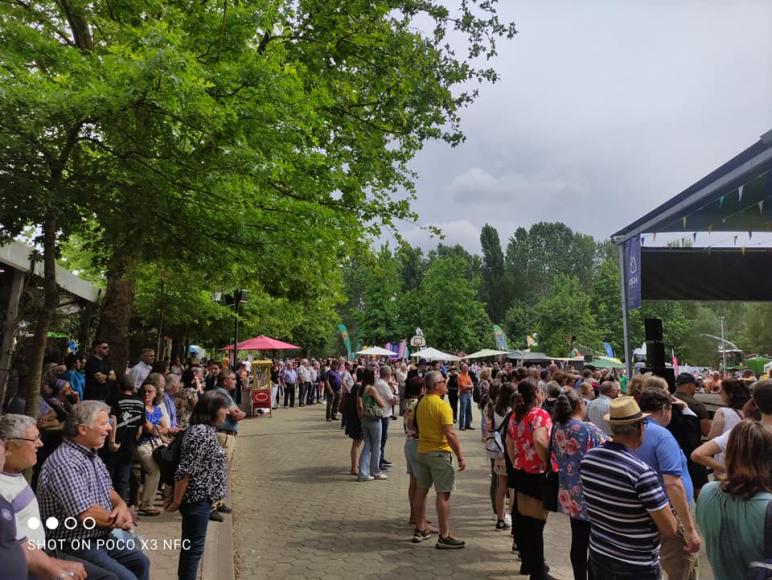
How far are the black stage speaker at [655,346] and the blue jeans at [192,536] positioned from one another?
9006mm

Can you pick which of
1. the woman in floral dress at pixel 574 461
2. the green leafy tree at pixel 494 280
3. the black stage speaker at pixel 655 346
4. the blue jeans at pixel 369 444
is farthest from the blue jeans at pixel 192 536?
the green leafy tree at pixel 494 280

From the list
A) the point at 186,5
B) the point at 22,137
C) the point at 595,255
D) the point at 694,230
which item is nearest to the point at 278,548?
the point at 22,137

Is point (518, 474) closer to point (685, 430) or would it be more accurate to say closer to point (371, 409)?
point (685, 430)

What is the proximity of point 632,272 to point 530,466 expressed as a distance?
32.2 feet

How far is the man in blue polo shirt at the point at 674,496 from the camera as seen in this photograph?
3.59 m

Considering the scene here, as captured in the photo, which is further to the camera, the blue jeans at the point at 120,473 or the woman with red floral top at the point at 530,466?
the blue jeans at the point at 120,473

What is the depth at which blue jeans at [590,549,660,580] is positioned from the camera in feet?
10.1

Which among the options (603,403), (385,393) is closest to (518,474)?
(603,403)

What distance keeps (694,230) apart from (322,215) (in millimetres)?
11123

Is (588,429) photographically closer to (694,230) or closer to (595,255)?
(694,230)

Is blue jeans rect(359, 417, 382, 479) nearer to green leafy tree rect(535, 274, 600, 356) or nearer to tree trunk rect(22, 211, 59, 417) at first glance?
tree trunk rect(22, 211, 59, 417)

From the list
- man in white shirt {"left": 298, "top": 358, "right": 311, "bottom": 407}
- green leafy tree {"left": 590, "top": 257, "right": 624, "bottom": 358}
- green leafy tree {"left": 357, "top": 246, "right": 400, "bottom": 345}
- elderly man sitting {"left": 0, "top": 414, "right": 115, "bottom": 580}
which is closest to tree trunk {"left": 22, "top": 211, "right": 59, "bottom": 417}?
elderly man sitting {"left": 0, "top": 414, "right": 115, "bottom": 580}

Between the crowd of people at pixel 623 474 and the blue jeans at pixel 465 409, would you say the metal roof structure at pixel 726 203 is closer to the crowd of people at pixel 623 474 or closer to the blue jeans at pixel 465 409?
the crowd of people at pixel 623 474

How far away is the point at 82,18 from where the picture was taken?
24.7 ft
